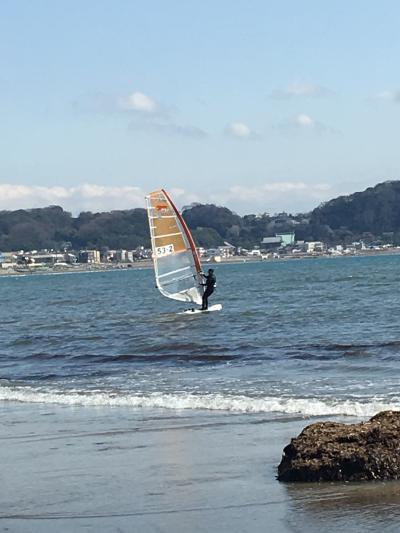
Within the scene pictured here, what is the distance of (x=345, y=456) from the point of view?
28.8 ft

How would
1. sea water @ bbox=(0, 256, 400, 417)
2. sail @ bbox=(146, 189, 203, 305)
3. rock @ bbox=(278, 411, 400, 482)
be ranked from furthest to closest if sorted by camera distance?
sail @ bbox=(146, 189, 203, 305) < sea water @ bbox=(0, 256, 400, 417) < rock @ bbox=(278, 411, 400, 482)

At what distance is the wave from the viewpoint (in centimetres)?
1323

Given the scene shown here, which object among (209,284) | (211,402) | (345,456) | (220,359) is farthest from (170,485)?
(209,284)

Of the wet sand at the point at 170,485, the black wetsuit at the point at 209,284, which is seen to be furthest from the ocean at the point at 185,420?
the black wetsuit at the point at 209,284

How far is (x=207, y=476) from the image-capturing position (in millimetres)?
9281

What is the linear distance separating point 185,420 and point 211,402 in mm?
1627

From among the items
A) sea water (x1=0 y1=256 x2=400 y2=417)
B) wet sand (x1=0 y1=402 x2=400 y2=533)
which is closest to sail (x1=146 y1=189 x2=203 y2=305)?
sea water (x1=0 y1=256 x2=400 y2=417)

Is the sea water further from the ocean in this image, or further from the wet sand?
the wet sand

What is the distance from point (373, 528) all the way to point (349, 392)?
26.5 ft

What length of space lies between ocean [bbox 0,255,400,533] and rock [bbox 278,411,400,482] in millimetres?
155

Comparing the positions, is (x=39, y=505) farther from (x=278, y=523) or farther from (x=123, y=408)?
(x=123, y=408)

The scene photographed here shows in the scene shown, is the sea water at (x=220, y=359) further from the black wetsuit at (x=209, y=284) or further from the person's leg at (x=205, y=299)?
the black wetsuit at (x=209, y=284)

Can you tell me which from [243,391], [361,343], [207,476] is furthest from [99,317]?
[207,476]

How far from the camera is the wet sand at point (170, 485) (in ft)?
25.4
